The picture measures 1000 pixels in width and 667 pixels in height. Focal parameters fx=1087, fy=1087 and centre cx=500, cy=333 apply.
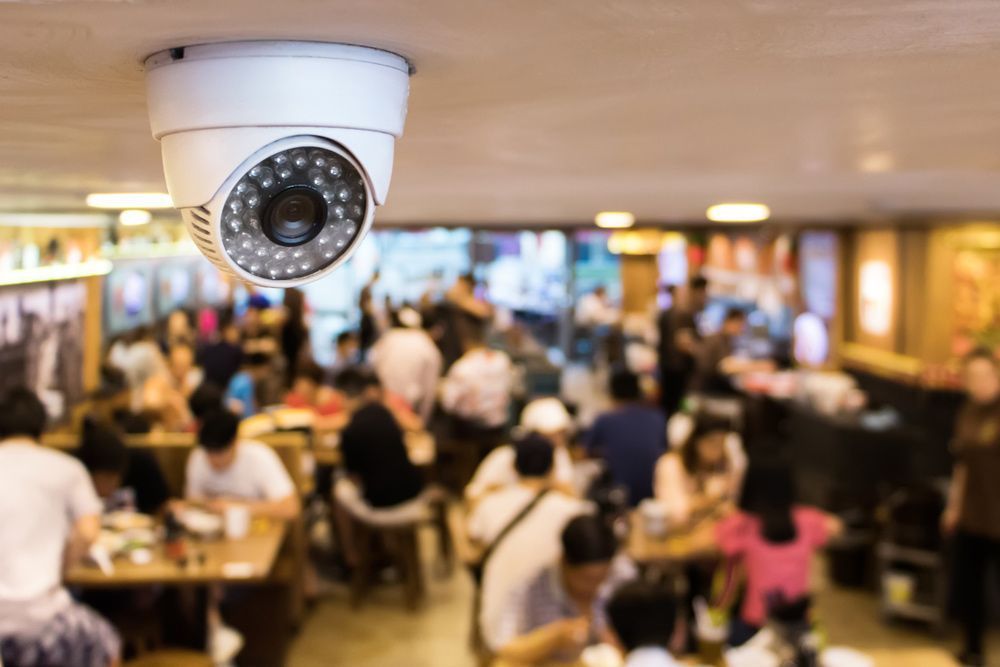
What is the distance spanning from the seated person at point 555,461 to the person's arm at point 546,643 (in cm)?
151

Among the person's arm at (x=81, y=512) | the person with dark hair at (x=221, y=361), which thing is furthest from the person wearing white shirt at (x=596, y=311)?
the person's arm at (x=81, y=512)

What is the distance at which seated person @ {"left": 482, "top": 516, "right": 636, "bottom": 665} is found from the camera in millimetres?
3406

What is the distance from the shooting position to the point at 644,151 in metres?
2.25

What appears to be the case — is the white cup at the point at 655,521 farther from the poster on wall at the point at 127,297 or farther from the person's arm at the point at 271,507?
the poster on wall at the point at 127,297

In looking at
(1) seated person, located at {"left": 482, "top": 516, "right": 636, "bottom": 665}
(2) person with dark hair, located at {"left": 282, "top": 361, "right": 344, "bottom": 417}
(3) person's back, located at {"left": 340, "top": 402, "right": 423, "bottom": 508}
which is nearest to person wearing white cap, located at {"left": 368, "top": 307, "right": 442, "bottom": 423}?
(2) person with dark hair, located at {"left": 282, "top": 361, "right": 344, "bottom": 417}

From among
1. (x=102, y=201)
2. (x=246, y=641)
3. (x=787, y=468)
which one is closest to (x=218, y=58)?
(x=102, y=201)

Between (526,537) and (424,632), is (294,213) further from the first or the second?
(424,632)

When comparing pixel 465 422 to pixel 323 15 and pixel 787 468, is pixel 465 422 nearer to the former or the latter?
pixel 787 468

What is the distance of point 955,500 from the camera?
5.57 m

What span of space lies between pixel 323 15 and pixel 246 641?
5.08 m

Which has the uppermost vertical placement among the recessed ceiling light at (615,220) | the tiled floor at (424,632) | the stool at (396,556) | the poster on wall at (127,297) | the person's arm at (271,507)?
the recessed ceiling light at (615,220)

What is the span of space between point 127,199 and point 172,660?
1936 millimetres

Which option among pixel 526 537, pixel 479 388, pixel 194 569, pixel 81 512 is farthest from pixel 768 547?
pixel 479 388

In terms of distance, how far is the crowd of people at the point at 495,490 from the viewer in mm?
3672
